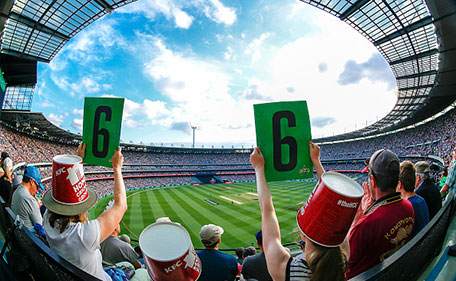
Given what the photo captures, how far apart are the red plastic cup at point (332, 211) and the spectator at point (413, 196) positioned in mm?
2263

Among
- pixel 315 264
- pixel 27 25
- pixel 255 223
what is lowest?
pixel 255 223

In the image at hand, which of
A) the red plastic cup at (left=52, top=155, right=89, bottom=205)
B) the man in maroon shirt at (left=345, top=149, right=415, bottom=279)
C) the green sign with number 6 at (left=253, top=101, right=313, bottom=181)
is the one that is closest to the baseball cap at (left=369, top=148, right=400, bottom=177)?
the man in maroon shirt at (left=345, top=149, right=415, bottom=279)

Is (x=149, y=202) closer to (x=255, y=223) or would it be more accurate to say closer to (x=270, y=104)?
(x=255, y=223)

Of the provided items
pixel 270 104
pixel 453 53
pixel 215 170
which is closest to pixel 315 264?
pixel 270 104

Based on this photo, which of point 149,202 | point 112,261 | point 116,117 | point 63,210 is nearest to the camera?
point 63,210

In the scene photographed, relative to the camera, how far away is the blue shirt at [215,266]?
3.24 m

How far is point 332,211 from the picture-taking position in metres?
1.42

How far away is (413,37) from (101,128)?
2183cm

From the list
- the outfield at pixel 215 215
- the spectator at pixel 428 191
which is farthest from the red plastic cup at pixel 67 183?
the outfield at pixel 215 215

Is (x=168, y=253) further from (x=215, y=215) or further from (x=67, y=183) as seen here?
(x=215, y=215)

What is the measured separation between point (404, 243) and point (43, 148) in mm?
48514

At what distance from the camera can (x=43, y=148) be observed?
35.8 meters

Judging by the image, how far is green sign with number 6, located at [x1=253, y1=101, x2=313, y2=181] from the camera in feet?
8.04

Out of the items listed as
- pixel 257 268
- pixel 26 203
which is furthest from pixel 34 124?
pixel 257 268
